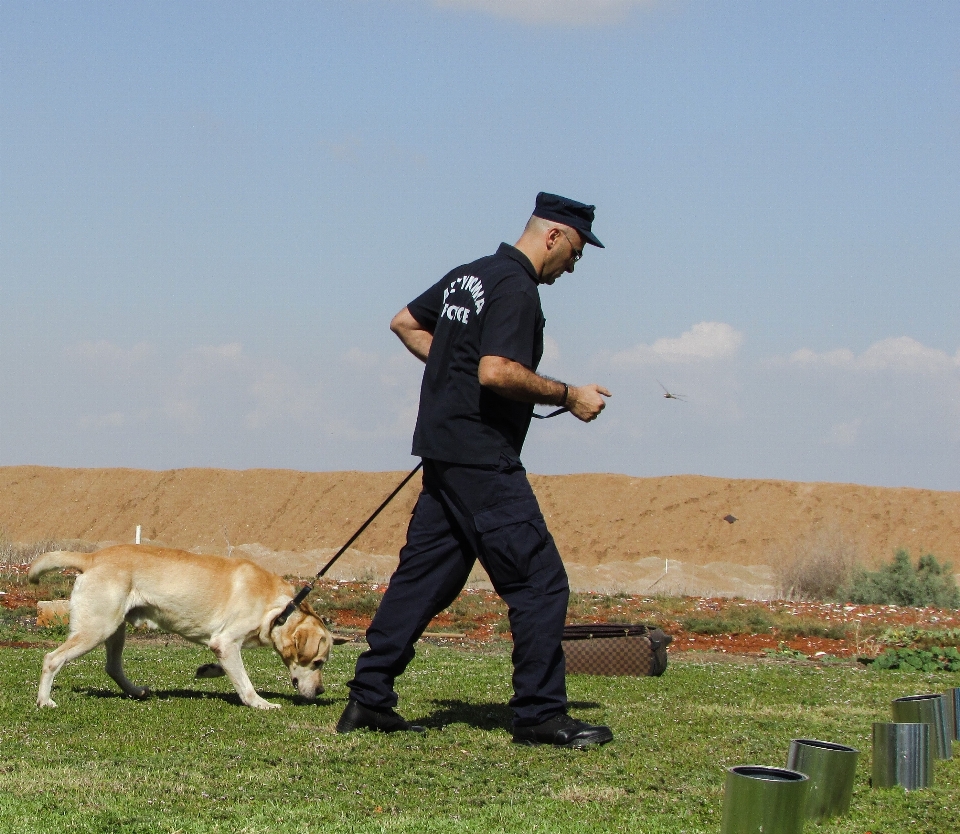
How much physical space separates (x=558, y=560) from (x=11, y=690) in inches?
151

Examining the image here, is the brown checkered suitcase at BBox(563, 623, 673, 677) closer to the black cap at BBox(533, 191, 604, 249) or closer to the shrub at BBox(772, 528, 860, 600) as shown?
the black cap at BBox(533, 191, 604, 249)

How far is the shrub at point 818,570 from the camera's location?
2956cm

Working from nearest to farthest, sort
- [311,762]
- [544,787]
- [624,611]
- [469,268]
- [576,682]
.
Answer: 1. [544,787]
2. [311,762]
3. [469,268]
4. [576,682]
5. [624,611]

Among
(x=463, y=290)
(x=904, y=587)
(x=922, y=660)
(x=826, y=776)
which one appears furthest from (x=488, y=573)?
(x=904, y=587)

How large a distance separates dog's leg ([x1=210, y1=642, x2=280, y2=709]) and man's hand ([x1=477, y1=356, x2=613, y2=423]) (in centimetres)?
257

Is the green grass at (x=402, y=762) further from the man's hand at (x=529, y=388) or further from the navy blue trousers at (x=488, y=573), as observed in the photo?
the man's hand at (x=529, y=388)

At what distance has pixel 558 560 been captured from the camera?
227 inches

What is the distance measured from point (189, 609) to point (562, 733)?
8.52 feet

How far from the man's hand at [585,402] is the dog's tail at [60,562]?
3.17m

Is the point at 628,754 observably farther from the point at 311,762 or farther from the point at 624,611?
the point at 624,611

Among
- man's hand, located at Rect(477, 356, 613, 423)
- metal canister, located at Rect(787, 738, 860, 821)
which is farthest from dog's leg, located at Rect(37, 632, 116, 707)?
metal canister, located at Rect(787, 738, 860, 821)

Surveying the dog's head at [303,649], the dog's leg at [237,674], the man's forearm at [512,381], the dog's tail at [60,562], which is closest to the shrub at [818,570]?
the dog's head at [303,649]

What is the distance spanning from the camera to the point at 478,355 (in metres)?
5.84

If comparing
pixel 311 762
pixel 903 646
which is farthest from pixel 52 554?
pixel 903 646
